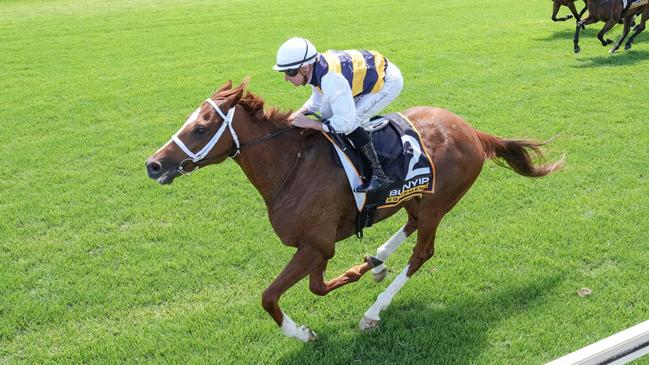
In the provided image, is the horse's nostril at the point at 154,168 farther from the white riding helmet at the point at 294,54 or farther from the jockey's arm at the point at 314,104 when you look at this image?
the jockey's arm at the point at 314,104

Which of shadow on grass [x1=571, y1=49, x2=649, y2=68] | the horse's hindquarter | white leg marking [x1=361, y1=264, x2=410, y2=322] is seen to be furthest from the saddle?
shadow on grass [x1=571, y1=49, x2=649, y2=68]

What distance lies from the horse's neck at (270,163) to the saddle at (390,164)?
0.34m

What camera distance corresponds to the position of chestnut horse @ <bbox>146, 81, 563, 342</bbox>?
390cm

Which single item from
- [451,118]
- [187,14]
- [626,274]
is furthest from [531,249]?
[187,14]

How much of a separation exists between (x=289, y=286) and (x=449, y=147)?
1.71 m

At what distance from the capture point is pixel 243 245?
5609 mm

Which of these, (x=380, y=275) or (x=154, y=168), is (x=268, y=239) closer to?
(x=380, y=275)

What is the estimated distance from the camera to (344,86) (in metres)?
4.01

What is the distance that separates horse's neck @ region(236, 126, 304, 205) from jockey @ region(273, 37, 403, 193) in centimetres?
21

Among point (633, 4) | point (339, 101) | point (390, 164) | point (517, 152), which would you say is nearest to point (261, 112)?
point (339, 101)

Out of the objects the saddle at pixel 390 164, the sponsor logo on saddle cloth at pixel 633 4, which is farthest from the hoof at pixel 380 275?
the sponsor logo on saddle cloth at pixel 633 4

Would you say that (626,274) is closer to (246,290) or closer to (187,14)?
(246,290)

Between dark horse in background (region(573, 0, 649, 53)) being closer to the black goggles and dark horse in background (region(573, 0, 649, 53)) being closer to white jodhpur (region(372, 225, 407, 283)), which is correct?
white jodhpur (region(372, 225, 407, 283))

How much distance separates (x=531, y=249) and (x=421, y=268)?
3.56 feet
